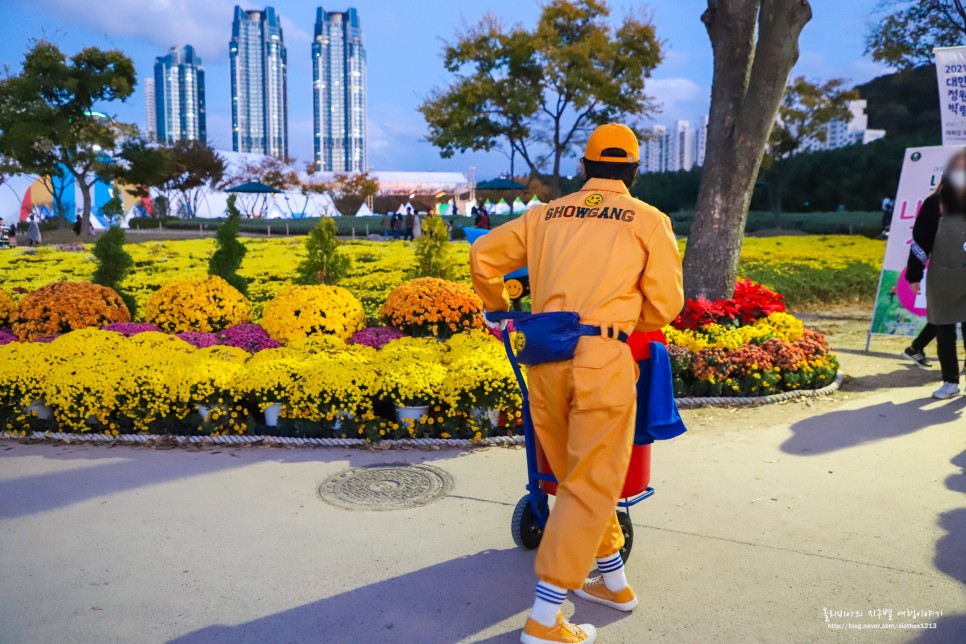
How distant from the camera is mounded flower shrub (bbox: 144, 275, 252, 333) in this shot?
802 cm

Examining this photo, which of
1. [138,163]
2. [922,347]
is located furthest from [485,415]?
[138,163]

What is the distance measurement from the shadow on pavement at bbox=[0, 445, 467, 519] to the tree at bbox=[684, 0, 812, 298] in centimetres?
421

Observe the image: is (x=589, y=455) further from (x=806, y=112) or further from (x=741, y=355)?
(x=806, y=112)

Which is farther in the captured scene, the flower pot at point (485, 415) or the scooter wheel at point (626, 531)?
the flower pot at point (485, 415)

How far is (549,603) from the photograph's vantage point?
285cm

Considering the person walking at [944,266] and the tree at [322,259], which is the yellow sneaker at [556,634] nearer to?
the person walking at [944,266]

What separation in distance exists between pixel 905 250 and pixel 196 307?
7.26 m

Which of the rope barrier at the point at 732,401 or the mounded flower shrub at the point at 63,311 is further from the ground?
the mounded flower shrub at the point at 63,311

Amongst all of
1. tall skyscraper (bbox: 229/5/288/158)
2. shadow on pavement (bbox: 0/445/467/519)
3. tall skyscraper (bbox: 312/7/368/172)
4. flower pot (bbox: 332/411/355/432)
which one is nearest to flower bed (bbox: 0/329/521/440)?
flower pot (bbox: 332/411/355/432)

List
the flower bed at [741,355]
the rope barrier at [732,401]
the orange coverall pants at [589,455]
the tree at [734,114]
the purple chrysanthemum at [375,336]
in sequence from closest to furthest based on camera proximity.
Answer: the orange coverall pants at [589,455], the rope barrier at [732,401], the flower bed at [741,355], the purple chrysanthemum at [375,336], the tree at [734,114]

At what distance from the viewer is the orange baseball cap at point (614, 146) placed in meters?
3.08

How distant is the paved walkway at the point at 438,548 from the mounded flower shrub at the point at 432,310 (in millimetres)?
2710

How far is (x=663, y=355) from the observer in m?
3.14

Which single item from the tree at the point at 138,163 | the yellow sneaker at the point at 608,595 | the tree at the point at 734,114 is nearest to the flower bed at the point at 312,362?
the tree at the point at 734,114
